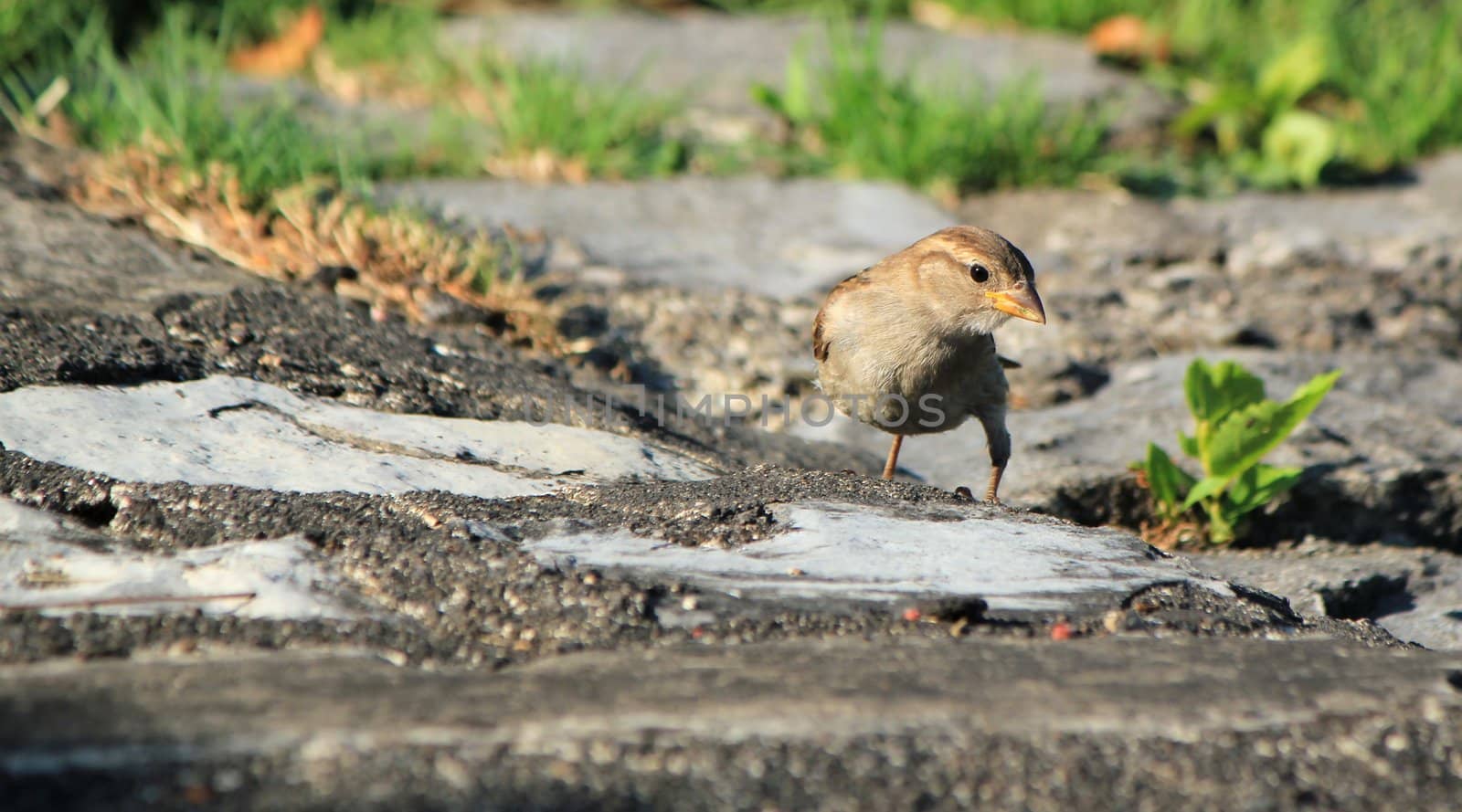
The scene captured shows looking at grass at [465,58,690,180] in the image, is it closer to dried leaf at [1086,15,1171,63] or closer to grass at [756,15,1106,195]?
grass at [756,15,1106,195]

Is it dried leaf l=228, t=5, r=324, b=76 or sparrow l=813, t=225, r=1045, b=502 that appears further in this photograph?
dried leaf l=228, t=5, r=324, b=76

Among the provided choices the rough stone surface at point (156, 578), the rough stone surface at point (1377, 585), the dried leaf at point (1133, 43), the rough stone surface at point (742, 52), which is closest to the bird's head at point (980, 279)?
the rough stone surface at point (1377, 585)

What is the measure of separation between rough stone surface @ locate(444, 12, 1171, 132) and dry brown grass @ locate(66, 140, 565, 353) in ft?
7.10

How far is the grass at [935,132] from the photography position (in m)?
6.00

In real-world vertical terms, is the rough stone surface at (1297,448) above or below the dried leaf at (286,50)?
below

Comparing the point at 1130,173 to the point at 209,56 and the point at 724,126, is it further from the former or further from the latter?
the point at 209,56

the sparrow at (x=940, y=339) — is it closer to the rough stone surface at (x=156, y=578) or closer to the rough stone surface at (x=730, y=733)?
the rough stone surface at (x=730, y=733)

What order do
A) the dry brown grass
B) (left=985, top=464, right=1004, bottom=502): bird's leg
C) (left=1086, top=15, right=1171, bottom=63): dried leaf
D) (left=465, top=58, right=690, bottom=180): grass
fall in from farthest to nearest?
(left=1086, top=15, right=1171, bottom=63): dried leaf
(left=465, top=58, right=690, bottom=180): grass
the dry brown grass
(left=985, top=464, right=1004, bottom=502): bird's leg

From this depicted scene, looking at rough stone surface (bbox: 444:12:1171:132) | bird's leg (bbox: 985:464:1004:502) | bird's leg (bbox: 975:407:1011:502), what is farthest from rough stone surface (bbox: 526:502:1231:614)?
rough stone surface (bbox: 444:12:1171:132)

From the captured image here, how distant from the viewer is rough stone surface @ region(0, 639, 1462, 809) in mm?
1857

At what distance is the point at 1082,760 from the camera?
2.01m

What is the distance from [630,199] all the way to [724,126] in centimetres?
109

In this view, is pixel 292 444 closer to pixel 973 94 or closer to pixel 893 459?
pixel 893 459

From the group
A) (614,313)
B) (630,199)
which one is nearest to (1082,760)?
(614,313)
